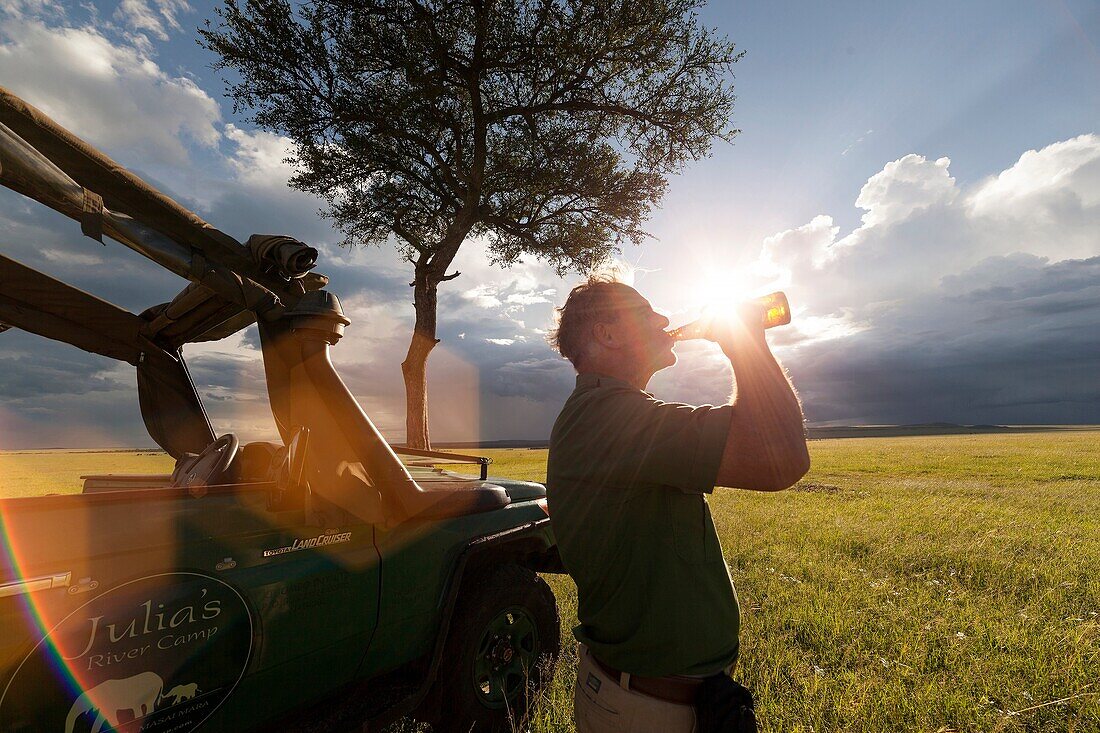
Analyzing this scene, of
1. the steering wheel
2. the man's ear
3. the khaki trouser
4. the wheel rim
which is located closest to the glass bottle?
the man's ear

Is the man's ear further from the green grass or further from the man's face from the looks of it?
the green grass

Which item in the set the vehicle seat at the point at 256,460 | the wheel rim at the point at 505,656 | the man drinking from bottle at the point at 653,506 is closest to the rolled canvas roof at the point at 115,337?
the vehicle seat at the point at 256,460

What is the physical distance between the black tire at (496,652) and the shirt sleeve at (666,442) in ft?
6.62

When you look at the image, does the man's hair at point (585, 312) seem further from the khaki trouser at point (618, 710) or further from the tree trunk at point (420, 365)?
the tree trunk at point (420, 365)

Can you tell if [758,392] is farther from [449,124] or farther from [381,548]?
[449,124]

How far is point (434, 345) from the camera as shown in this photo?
13.0 metres

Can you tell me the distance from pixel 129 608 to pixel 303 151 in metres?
13.7

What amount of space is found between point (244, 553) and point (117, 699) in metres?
0.61

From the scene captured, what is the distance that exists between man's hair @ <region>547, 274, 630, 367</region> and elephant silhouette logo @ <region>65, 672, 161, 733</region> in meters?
2.10

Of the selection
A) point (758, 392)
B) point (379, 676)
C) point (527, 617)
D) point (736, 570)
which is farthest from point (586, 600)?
point (736, 570)

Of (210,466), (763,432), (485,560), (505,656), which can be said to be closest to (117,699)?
(210,466)

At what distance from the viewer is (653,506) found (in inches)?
72.7

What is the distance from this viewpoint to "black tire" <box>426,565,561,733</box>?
311cm

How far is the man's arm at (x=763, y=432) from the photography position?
1.62 meters
